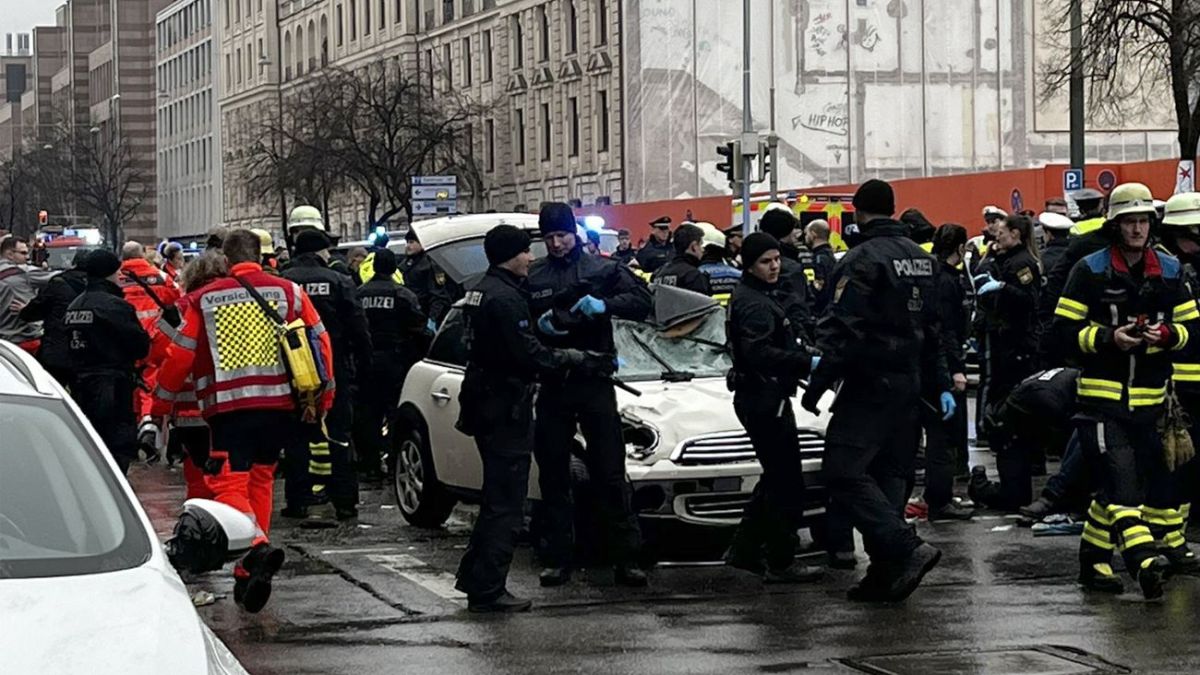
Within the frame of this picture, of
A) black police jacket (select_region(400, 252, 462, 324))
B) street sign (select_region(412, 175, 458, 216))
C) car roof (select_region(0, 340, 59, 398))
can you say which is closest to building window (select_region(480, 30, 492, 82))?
street sign (select_region(412, 175, 458, 216))

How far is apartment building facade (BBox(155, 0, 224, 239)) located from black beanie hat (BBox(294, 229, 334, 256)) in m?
102

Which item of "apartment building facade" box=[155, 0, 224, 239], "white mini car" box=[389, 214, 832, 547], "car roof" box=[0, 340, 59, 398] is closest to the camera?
"car roof" box=[0, 340, 59, 398]

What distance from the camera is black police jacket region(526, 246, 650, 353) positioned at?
423 inches

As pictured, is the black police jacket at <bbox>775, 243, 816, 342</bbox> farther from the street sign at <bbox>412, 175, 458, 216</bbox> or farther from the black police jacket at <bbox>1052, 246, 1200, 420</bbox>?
the street sign at <bbox>412, 175, 458, 216</bbox>

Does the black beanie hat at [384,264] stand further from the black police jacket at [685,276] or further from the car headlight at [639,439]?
the car headlight at [639,439]

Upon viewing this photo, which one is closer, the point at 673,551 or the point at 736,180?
the point at 673,551

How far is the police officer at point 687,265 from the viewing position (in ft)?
49.0

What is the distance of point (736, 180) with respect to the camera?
3759 cm

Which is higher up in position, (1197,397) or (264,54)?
(264,54)

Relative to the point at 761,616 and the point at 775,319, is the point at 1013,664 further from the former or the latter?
the point at 775,319

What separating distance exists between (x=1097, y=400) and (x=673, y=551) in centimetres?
255

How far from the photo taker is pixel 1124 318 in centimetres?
1030

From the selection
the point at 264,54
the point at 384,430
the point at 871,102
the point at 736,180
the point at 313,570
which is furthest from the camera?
the point at 264,54

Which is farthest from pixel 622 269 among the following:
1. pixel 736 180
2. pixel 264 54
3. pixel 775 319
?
pixel 264 54
